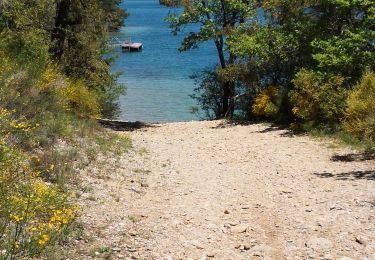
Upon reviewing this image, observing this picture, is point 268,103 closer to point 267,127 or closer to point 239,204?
point 267,127

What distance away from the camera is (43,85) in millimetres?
10625

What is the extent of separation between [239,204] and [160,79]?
32.2 meters

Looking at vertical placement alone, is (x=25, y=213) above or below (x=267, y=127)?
above

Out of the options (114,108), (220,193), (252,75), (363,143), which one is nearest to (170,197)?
(220,193)

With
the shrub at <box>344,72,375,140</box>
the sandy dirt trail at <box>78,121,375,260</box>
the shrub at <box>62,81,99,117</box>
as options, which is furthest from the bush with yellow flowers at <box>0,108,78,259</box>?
the shrub at <box>344,72,375,140</box>

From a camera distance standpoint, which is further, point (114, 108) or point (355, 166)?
point (114, 108)

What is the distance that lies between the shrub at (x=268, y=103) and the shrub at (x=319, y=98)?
174 centimetres

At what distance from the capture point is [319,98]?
14289 millimetres

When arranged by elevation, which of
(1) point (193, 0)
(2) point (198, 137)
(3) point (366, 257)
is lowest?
(2) point (198, 137)

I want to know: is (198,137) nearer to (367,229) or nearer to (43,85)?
(43,85)

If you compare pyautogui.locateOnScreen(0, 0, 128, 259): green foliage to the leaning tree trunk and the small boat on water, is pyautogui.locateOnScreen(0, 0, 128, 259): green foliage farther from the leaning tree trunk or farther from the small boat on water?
the small boat on water

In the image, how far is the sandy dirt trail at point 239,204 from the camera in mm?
6238

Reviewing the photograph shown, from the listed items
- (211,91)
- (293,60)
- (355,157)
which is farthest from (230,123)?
(355,157)

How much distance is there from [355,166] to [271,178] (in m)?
2.12
